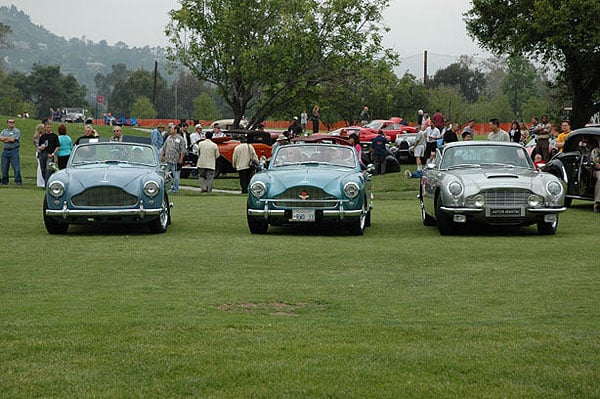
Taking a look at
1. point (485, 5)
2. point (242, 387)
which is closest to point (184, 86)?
point (485, 5)

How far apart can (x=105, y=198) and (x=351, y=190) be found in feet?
12.3

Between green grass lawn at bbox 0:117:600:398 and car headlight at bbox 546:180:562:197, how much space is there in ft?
2.33

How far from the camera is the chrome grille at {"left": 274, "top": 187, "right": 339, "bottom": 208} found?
15.7 m

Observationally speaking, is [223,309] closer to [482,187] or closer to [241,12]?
[482,187]

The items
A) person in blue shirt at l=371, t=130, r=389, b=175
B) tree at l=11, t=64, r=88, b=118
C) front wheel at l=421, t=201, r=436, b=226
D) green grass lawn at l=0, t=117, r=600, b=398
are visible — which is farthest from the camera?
tree at l=11, t=64, r=88, b=118

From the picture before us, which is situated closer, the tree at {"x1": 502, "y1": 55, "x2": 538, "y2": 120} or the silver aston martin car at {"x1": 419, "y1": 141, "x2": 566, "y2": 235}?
the silver aston martin car at {"x1": 419, "y1": 141, "x2": 566, "y2": 235}

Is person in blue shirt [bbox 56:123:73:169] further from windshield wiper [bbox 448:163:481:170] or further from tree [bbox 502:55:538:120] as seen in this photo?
tree [bbox 502:55:538:120]

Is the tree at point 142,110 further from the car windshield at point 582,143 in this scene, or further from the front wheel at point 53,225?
the front wheel at point 53,225

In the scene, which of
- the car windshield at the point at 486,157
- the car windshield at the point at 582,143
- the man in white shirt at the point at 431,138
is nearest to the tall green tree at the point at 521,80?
the man in white shirt at the point at 431,138

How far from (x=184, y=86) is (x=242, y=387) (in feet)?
488

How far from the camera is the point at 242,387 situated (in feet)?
19.7

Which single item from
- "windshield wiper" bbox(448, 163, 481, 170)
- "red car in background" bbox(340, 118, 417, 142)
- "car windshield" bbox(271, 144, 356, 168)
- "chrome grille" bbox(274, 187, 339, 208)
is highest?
"red car in background" bbox(340, 118, 417, 142)

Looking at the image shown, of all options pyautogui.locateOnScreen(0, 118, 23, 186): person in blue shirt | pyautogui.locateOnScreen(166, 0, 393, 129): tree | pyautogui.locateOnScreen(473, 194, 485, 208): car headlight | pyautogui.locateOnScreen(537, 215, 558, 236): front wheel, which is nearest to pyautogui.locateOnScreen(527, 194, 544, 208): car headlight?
pyautogui.locateOnScreen(537, 215, 558, 236): front wheel

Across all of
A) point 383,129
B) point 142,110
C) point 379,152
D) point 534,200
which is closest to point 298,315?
point 534,200
